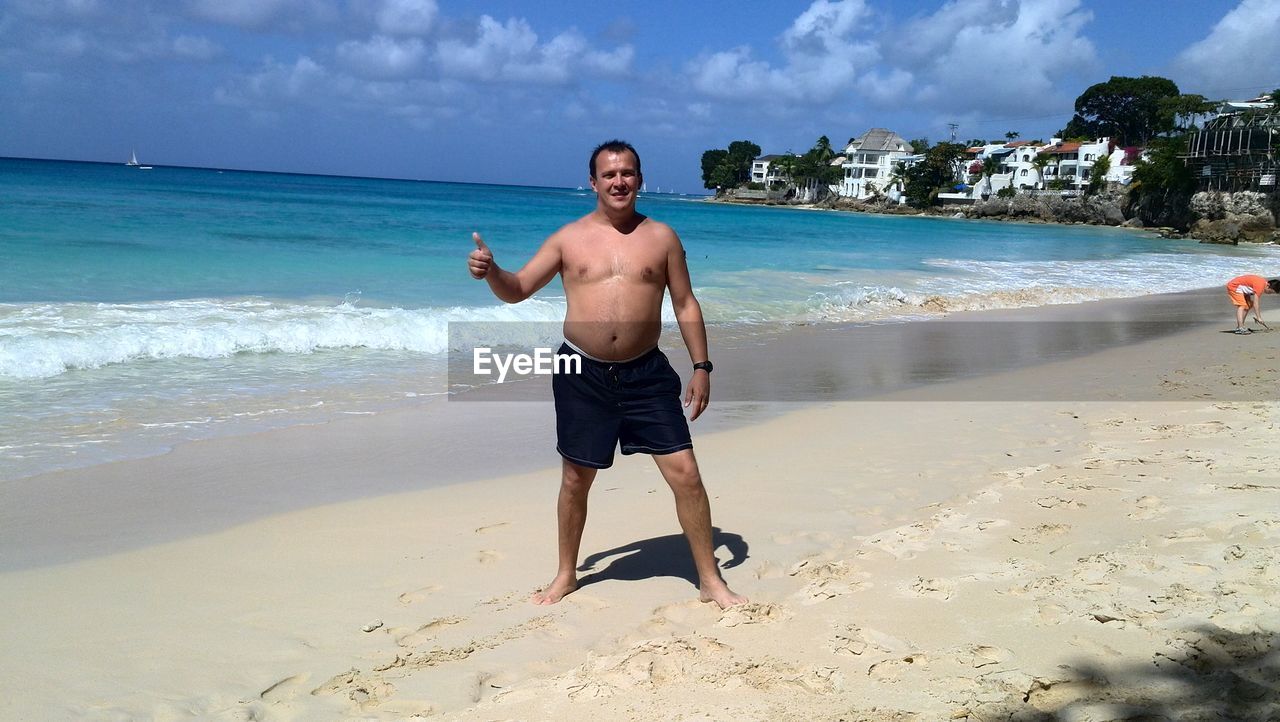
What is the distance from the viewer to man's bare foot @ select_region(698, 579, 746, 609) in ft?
11.3

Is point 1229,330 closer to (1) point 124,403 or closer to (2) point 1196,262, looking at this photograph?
(1) point 124,403

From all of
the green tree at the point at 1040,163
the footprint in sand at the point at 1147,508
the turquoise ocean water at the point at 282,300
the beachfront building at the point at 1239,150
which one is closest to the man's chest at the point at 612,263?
the footprint in sand at the point at 1147,508

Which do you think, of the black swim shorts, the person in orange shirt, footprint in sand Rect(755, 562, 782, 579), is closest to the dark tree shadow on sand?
footprint in sand Rect(755, 562, 782, 579)

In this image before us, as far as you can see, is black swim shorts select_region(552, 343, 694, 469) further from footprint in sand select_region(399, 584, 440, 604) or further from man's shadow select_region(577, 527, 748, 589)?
footprint in sand select_region(399, 584, 440, 604)

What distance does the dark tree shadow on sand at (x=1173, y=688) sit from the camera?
7.88ft

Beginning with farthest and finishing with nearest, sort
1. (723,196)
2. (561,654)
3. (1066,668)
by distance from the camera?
(723,196)
(561,654)
(1066,668)

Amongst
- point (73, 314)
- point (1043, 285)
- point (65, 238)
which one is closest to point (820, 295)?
point (1043, 285)

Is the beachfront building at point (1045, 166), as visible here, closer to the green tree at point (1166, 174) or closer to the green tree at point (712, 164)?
the green tree at point (1166, 174)

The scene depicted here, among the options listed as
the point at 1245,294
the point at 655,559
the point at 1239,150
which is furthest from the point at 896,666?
the point at 1239,150

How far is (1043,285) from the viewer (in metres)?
21.2

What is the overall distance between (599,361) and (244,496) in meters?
2.71

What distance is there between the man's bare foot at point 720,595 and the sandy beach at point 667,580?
0.07m

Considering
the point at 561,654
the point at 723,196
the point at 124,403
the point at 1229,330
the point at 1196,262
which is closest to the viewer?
the point at 561,654

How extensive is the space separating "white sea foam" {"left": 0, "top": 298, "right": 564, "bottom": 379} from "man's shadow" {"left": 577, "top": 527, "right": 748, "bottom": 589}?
6630mm
